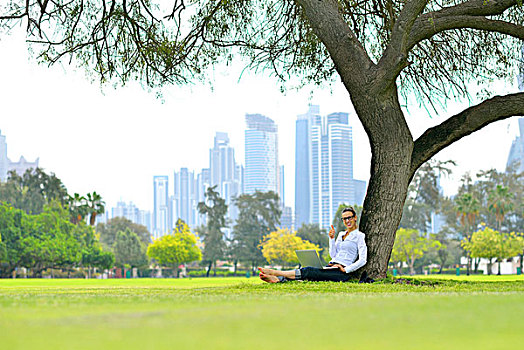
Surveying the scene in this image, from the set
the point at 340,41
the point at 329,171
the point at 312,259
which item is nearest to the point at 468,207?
the point at 340,41

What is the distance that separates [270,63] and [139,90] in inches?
129

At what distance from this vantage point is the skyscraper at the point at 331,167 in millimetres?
187125

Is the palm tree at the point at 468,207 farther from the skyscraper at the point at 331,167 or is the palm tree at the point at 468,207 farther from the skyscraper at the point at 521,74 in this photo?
the skyscraper at the point at 331,167

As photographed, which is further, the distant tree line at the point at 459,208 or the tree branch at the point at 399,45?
the distant tree line at the point at 459,208

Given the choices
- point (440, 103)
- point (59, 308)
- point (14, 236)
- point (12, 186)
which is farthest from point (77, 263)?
point (59, 308)

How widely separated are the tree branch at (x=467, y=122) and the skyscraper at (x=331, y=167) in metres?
175

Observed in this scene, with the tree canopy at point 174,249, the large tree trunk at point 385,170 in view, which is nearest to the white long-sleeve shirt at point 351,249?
the large tree trunk at point 385,170

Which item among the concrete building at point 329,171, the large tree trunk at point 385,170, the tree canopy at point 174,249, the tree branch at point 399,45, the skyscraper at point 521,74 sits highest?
the concrete building at point 329,171

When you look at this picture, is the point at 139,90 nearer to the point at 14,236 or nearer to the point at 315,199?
the point at 14,236

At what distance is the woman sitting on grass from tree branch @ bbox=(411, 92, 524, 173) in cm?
211

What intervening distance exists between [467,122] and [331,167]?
178m

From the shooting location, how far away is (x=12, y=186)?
212 feet

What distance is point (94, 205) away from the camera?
63844mm

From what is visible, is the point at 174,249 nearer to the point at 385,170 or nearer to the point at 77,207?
the point at 77,207
